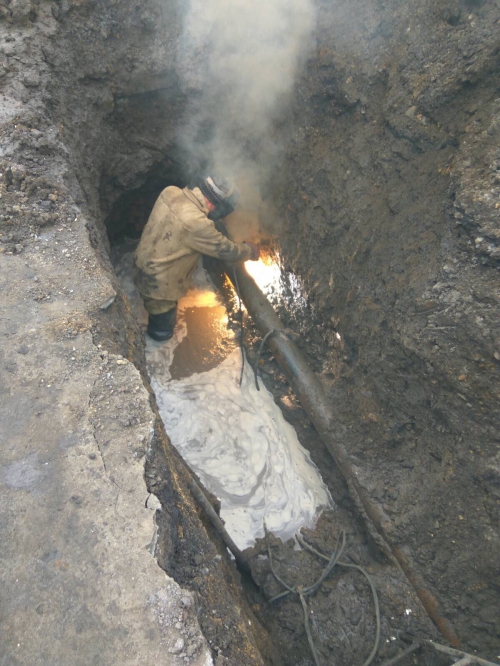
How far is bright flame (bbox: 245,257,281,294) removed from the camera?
4402mm

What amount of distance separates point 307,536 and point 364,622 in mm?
651

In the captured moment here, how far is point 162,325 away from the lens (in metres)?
4.41

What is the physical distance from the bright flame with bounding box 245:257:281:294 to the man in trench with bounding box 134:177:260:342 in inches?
10.7

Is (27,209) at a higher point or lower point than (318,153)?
lower

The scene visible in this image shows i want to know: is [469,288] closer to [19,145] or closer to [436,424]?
[436,424]

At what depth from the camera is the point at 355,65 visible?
124 inches

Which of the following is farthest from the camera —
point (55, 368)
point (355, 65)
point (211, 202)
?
point (211, 202)

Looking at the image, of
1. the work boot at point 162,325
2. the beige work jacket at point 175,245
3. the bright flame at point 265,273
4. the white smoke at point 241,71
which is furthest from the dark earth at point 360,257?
the work boot at point 162,325

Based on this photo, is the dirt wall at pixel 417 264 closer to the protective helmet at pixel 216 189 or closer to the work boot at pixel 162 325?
the protective helmet at pixel 216 189

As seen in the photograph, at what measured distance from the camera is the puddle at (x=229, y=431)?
340cm

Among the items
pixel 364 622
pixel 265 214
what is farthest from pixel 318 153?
pixel 364 622

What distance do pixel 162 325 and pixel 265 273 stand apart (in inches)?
48.5

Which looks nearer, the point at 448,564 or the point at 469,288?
the point at 469,288

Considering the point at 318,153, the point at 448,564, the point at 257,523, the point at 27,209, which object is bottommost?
the point at 257,523
